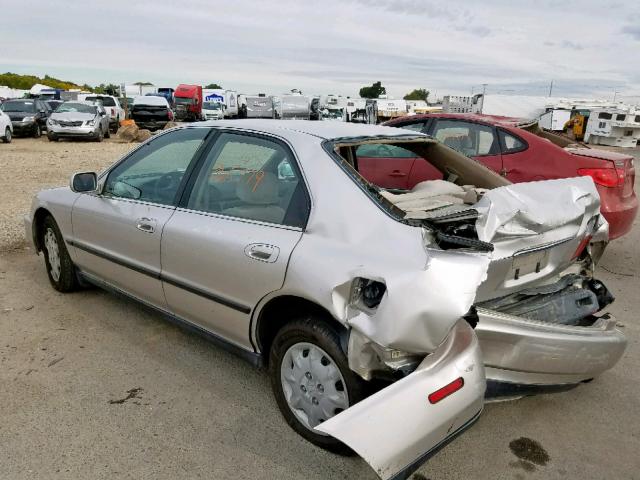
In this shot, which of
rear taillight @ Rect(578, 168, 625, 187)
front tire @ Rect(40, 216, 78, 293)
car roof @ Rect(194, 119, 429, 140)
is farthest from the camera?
rear taillight @ Rect(578, 168, 625, 187)

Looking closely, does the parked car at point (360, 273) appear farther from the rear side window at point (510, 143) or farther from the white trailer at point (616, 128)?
the white trailer at point (616, 128)

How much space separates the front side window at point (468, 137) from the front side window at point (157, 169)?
3480 mm

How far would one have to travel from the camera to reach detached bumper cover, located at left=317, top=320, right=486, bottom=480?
204 cm

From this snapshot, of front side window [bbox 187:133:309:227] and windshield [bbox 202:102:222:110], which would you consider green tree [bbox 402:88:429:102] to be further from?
front side window [bbox 187:133:309:227]

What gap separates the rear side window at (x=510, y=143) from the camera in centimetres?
595

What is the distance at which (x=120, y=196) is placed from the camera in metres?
3.79

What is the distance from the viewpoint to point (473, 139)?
6285 mm

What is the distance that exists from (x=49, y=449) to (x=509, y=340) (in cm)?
225

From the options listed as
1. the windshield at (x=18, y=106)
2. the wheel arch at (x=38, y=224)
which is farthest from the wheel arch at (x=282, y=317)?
the windshield at (x=18, y=106)

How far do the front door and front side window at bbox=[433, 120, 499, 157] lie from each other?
3524 millimetres

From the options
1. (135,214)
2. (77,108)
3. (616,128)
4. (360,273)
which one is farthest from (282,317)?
(616,128)

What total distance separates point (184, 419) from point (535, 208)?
211cm

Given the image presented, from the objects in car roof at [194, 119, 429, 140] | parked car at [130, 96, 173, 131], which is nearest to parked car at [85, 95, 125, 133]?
parked car at [130, 96, 173, 131]

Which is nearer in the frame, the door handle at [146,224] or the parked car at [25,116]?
the door handle at [146,224]
